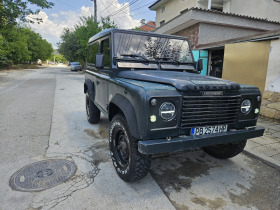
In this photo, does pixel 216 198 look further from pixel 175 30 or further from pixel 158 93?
pixel 175 30

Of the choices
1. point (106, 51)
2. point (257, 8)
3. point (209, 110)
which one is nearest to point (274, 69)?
point (209, 110)

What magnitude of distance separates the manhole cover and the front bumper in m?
1.39

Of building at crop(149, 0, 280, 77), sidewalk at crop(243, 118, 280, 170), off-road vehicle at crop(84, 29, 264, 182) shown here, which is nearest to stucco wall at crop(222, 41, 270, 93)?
building at crop(149, 0, 280, 77)

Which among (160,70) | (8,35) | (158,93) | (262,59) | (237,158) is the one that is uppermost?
(8,35)

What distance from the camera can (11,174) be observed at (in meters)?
2.82

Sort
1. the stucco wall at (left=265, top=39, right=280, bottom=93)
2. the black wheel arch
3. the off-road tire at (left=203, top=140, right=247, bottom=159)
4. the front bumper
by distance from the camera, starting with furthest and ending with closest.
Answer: the stucco wall at (left=265, top=39, right=280, bottom=93) → the off-road tire at (left=203, top=140, right=247, bottom=159) → the black wheel arch → the front bumper

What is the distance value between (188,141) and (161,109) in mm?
484

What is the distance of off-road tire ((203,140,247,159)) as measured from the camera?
3137 millimetres

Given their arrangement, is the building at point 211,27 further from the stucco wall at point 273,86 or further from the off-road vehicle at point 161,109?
the off-road vehicle at point 161,109

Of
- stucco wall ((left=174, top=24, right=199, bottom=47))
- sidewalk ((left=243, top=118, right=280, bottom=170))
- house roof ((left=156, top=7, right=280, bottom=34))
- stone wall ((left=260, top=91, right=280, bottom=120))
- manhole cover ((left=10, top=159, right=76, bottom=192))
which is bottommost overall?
manhole cover ((left=10, top=159, right=76, bottom=192))

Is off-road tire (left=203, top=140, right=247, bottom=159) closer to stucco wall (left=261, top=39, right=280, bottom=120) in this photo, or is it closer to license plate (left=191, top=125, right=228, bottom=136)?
license plate (left=191, top=125, right=228, bottom=136)

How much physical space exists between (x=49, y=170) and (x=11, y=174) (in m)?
0.50

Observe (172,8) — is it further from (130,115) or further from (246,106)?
(130,115)

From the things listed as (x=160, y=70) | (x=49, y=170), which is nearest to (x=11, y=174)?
(x=49, y=170)
